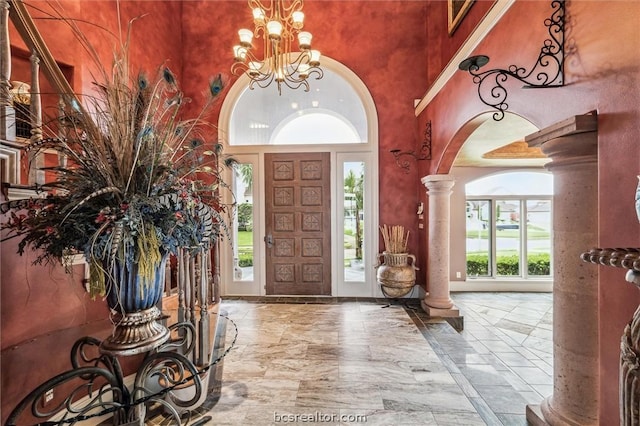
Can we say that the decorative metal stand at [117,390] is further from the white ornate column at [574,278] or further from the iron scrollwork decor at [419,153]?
the iron scrollwork decor at [419,153]

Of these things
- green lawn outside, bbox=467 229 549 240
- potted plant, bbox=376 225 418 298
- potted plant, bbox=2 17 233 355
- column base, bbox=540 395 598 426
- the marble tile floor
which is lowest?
the marble tile floor

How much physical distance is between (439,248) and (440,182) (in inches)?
35.4

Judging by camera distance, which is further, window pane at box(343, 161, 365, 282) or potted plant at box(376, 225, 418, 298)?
window pane at box(343, 161, 365, 282)

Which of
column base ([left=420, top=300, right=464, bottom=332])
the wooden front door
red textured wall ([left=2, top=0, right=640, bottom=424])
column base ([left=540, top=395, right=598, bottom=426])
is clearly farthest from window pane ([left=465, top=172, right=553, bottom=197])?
column base ([left=540, top=395, right=598, bottom=426])

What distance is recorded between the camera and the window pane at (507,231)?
5.91 m

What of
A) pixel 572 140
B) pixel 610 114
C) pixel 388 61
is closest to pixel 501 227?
pixel 388 61

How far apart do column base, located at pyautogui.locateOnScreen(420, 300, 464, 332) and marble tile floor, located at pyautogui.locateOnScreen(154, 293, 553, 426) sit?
4.8 inches

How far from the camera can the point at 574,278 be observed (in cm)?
167

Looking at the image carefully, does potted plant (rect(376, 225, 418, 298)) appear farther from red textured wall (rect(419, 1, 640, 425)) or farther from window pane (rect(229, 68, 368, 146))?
red textured wall (rect(419, 1, 640, 425))

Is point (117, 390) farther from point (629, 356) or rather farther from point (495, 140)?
point (495, 140)

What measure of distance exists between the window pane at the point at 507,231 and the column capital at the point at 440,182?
2844 millimetres

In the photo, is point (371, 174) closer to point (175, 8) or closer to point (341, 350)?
point (341, 350)

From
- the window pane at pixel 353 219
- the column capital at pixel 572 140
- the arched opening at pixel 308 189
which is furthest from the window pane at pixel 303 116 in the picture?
the column capital at pixel 572 140

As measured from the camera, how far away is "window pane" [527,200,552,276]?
19.2 ft
